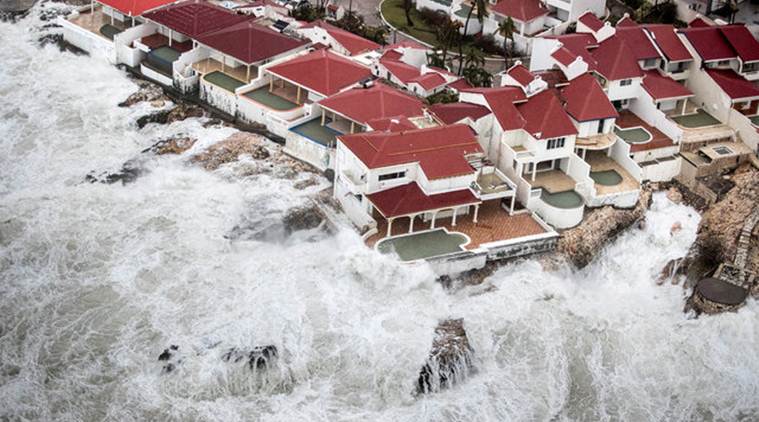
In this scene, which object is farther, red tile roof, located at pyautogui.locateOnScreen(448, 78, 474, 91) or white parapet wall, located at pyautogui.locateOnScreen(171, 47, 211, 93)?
white parapet wall, located at pyautogui.locateOnScreen(171, 47, 211, 93)

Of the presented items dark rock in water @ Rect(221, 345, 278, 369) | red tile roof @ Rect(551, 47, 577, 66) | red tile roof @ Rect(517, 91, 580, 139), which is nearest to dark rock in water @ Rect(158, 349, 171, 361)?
dark rock in water @ Rect(221, 345, 278, 369)

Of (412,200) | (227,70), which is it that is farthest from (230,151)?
(412,200)

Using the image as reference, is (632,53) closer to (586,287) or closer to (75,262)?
(586,287)

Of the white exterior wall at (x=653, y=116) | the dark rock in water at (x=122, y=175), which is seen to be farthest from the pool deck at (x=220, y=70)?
the white exterior wall at (x=653, y=116)

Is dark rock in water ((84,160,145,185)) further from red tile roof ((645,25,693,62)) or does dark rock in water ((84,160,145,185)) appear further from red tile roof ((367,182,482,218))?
red tile roof ((645,25,693,62))

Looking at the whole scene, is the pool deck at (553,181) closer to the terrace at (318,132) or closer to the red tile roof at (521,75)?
the red tile roof at (521,75)

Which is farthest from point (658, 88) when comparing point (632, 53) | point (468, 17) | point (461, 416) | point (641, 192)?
point (461, 416)

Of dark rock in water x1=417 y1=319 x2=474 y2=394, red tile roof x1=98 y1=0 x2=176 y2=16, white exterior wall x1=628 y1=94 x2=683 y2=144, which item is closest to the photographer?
dark rock in water x1=417 y1=319 x2=474 y2=394
